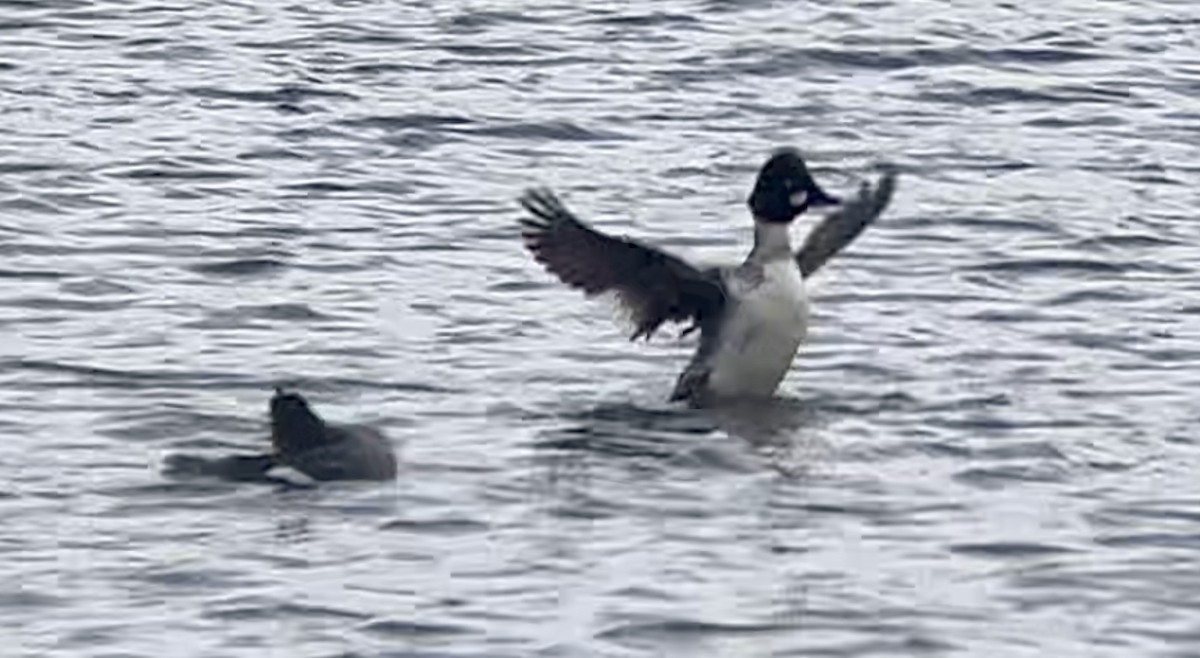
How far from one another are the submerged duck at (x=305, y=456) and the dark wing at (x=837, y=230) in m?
3.08

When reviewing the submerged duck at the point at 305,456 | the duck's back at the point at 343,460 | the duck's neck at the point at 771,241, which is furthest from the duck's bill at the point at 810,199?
the duck's back at the point at 343,460

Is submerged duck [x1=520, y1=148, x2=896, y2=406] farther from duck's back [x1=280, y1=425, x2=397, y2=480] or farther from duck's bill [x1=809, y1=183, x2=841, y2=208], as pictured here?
duck's back [x1=280, y1=425, x2=397, y2=480]

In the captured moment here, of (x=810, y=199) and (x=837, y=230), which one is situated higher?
(x=810, y=199)

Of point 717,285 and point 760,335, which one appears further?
point 717,285

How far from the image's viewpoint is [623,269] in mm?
17797

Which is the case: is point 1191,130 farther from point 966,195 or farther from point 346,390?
point 346,390

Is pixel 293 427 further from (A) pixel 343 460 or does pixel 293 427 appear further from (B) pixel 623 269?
(B) pixel 623 269

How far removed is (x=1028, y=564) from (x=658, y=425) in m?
2.75

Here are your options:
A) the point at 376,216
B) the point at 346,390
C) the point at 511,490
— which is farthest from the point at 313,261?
the point at 511,490

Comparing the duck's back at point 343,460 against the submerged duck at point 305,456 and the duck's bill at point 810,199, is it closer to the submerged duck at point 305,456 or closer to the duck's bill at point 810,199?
the submerged duck at point 305,456

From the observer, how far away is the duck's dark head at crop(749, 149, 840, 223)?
18.1 m

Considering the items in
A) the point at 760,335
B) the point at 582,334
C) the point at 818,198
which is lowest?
the point at 582,334

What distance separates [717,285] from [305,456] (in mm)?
2591

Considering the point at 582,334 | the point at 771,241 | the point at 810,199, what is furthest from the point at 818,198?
the point at 582,334
